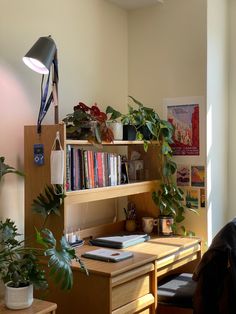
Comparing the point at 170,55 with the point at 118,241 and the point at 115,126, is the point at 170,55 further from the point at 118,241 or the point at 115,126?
the point at 118,241

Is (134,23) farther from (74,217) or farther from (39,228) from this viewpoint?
(39,228)

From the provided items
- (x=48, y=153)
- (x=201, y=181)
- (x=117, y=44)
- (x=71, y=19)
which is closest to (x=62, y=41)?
(x=71, y=19)

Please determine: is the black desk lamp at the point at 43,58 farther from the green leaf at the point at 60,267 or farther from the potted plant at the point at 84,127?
the green leaf at the point at 60,267

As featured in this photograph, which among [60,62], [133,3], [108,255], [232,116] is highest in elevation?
[133,3]

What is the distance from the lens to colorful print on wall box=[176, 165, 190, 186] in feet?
10.5

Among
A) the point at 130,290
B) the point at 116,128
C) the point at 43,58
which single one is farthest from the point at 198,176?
the point at 43,58

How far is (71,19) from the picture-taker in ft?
9.61

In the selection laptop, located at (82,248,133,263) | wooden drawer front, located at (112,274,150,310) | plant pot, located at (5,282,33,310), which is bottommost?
wooden drawer front, located at (112,274,150,310)

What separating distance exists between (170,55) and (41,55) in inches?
52.4

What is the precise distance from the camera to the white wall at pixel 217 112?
3180mm

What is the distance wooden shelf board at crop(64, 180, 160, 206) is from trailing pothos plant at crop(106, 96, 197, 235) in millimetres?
89

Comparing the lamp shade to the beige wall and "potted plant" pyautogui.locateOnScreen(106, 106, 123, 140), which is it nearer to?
the beige wall

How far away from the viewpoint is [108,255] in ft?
8.05

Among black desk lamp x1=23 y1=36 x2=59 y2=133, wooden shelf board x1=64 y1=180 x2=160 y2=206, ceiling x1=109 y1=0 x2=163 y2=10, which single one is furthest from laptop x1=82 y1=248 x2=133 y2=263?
Result: ceiling x1=109 y1=0 x2=163 y2=10
